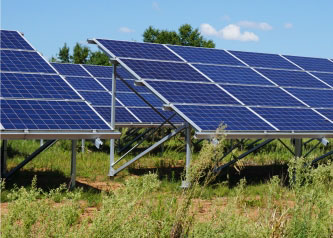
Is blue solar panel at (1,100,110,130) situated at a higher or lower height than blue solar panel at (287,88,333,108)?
lower

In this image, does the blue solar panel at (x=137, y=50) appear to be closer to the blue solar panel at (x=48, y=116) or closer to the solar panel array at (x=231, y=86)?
the solar panel array at (x=231, y=86)

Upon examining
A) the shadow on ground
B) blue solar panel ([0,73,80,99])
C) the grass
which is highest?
blue solar panel ([0,73,80,99])

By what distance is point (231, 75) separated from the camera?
16.5 metres

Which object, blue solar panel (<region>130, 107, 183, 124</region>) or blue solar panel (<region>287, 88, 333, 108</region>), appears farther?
blue solar panel (<region>130, 107, 183, 124</region>)

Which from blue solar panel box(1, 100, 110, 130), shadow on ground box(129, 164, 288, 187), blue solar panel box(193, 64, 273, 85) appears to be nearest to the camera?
blue solar panel box(1, 100, 110, 130)

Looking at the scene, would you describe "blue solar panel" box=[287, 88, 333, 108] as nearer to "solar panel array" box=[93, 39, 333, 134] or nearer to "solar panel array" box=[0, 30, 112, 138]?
"solar panel array" box=[93, 39, 333, 134]

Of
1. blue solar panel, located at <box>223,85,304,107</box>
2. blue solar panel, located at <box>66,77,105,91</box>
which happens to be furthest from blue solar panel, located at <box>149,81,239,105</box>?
blue solar panel, located at <box>66,77,105,91</box>

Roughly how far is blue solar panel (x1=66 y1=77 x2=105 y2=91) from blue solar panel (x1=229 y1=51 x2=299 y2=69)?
21.7 ft

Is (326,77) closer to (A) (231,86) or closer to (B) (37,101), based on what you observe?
(A) (231,86)

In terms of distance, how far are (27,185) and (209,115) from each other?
4.72 meters

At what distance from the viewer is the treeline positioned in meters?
56.2

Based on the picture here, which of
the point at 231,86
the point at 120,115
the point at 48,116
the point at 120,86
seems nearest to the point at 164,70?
the point at 231,86

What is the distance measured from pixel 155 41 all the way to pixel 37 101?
4877 centimetres

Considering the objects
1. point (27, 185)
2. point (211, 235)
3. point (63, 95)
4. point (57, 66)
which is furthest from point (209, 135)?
point (57, 66)
